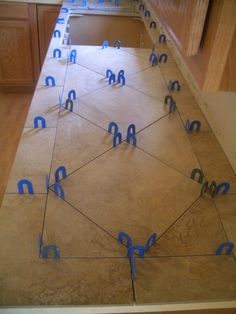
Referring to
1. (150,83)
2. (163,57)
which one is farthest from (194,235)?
(163,57)

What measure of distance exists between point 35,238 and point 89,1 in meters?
2.19

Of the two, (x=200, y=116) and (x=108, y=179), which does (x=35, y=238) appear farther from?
(x=200, y=116)

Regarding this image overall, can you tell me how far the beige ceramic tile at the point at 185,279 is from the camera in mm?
628

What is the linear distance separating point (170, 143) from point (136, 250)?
45cm

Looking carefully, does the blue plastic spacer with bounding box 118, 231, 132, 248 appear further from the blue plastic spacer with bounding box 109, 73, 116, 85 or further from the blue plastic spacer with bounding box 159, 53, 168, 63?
the blue plastic spacer with bounding box 159, 53, 168, 63

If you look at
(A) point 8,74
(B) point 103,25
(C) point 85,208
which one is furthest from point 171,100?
(A) point 8,74

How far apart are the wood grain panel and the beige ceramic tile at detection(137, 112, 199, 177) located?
51cm

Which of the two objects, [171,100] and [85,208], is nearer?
[85,208]

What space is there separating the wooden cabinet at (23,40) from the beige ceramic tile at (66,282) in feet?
7.96

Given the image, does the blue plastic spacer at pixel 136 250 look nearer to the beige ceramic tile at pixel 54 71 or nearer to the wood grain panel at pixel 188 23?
the wood grain panel at pixel 188 23

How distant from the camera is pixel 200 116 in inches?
45.8

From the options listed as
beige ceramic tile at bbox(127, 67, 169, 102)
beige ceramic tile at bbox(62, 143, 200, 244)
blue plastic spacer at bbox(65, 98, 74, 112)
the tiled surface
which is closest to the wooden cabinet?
beige ceramic tile at bbox(127, 67, 169, 102)

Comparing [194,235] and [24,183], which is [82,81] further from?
[194,235]

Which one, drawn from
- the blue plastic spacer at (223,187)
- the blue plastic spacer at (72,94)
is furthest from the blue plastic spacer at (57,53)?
the blue plastic spacer at (223,187)
